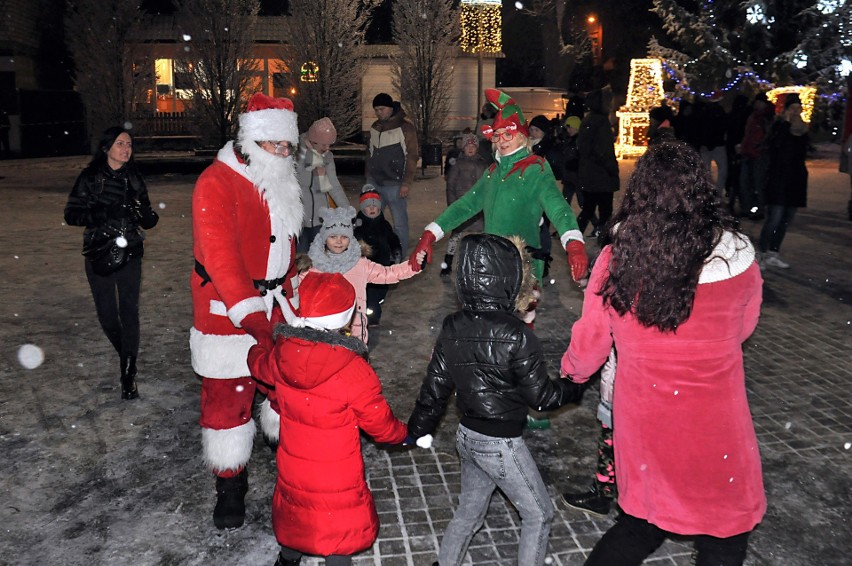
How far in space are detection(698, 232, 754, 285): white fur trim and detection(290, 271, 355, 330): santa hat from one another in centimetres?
144

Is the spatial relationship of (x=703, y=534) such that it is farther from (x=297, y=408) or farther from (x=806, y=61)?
(x=806, y=61)

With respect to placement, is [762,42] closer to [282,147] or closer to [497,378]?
[282,147]

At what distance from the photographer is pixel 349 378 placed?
332 centimetres

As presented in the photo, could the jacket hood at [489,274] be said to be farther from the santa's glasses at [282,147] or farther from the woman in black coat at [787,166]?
the woman in black coat at [787,166]

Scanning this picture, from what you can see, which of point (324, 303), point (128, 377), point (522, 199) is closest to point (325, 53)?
point (128, 377)

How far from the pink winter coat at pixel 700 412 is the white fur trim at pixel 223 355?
2159 millimetres

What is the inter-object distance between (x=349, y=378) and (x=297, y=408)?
252 mm

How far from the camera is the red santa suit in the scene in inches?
162

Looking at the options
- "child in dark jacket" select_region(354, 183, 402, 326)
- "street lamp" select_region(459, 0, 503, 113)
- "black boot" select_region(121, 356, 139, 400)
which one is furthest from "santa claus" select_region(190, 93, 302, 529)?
"street lamp" select_region(459, 0, 503, 113)

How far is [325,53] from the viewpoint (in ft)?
81.0

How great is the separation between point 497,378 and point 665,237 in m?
0.93

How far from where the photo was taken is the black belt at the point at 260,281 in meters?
4.20

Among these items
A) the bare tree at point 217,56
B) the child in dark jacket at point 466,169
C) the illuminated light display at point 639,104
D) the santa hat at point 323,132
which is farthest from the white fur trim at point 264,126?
the illuminated light display at point 639,104

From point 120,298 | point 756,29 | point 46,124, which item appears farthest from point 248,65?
point 120,298
